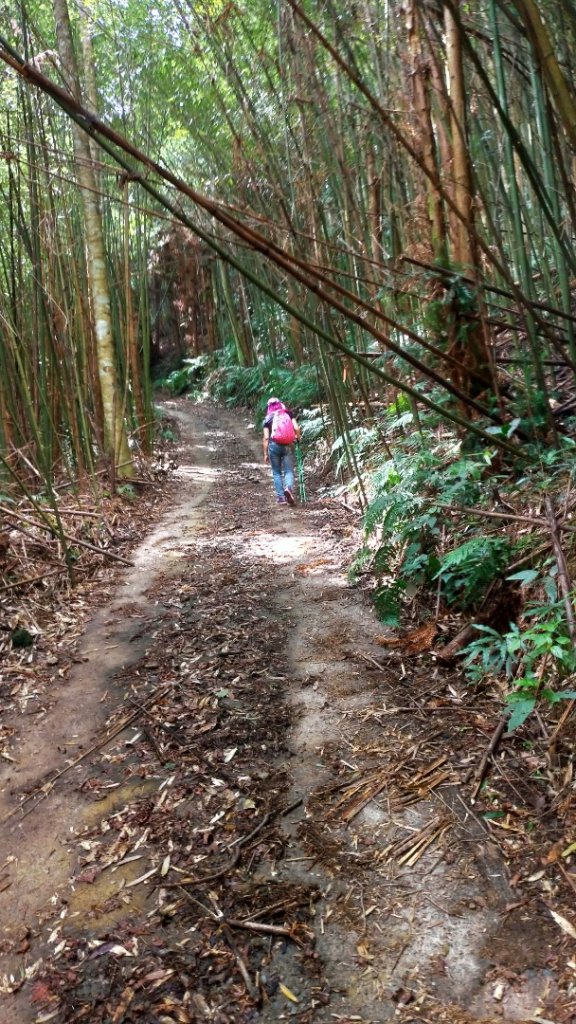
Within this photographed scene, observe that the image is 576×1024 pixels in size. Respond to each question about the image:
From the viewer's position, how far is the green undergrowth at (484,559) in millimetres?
1860

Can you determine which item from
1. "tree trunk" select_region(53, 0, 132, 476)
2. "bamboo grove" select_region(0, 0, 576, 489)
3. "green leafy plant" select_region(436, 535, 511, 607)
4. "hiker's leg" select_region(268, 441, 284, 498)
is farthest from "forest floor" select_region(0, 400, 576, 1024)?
"tree trunk" select_region(53, 0, 132, 476)

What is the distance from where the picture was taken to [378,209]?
13.7 feet

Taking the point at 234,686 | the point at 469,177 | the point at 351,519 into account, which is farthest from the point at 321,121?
the point at 234,686

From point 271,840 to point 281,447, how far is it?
4.17 m

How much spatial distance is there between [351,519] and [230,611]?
161cm

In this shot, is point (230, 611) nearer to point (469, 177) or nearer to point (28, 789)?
point (28, 789)

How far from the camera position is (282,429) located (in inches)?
224

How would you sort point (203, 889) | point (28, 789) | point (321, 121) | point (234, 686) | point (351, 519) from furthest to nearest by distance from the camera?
point (351, 519), point (321, 121), point (234, 686), point (28, 789), point (203, 889)

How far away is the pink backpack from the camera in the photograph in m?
5.65

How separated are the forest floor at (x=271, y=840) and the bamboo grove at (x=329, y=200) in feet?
3.42

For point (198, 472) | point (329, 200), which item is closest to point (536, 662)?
point (329, 200)

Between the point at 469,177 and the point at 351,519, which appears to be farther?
the point at 351,519

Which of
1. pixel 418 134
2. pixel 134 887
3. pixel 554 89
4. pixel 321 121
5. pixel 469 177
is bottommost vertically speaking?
pixel 134 887

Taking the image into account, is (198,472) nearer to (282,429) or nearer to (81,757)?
(282,429)
